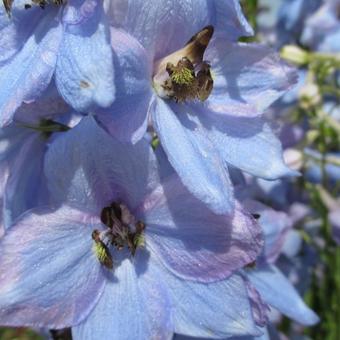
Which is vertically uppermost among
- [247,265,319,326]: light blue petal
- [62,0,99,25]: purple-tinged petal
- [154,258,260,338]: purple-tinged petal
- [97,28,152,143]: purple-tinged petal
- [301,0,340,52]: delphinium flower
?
[62,0,99,25]: purple-tinged petal

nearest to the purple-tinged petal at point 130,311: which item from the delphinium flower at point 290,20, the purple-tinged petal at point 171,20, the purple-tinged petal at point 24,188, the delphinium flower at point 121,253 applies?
the delphinium flower at point 121,253

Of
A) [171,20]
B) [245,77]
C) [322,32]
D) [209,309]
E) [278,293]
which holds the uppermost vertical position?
[171,20]

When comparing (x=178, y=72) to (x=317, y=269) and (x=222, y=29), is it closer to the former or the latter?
(x=222, y=29)

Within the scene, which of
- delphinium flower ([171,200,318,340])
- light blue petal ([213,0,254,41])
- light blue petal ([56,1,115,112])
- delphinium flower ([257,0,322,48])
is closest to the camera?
light blue petal ([56,1,115,112])

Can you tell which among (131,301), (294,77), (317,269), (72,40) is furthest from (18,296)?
(317,269)

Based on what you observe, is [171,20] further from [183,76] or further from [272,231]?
[272,231]

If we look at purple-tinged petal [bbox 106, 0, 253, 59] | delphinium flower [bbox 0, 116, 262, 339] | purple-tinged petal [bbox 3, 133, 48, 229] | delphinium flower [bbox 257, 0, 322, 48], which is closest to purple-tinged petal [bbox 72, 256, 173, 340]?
delphinium flower [bbox 0, 116, 262, 339]

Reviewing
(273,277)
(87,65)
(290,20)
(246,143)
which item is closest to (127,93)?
(87,65)

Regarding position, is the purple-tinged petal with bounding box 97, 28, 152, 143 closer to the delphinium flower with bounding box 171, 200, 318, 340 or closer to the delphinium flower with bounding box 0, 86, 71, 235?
the delphinium flower with bounding box 0, 86, 71, 235
